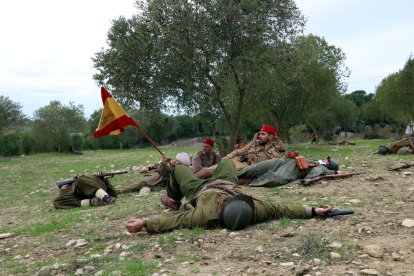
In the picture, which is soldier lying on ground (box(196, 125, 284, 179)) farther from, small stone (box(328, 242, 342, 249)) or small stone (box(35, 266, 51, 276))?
small stone (box(35, 266, 51, 276))

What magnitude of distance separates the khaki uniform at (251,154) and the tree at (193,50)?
5.53m

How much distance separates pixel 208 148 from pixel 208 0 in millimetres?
7192

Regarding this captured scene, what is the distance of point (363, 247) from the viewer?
16.7 ft

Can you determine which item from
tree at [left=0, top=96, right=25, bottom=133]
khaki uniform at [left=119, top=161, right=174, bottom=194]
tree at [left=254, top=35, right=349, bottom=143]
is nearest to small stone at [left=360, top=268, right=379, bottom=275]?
khaki uniform at [left=119, top=161, right=174, bottom=194]

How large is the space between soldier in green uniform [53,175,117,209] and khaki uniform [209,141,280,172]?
374 cm

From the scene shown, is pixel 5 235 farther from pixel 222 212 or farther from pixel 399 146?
pixel 399 146

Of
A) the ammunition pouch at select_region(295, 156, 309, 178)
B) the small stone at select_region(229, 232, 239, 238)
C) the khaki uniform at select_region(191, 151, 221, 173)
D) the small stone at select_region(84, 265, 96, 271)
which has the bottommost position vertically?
the small stone at select_region(84, 265, 96, 271)

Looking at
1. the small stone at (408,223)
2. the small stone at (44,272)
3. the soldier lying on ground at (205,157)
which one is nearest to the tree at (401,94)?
the soldier lying on ground at (205,157)

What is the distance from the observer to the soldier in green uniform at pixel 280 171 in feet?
36.2

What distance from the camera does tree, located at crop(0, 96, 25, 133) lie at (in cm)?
4565

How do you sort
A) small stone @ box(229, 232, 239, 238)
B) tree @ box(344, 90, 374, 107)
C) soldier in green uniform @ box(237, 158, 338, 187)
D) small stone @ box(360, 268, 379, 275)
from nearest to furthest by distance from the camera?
1. small stone @ box(360, 268, 379, 275)
2. small stone @ box(229, 232, 239, 238)
3. soldier in green uniform @ box(237, 158, 338, 187)
4. tree @ box(344, 90, 374, 107)

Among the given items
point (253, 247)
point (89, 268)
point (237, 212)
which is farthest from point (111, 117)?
point (253, 247)

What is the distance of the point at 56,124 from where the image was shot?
51.3 m

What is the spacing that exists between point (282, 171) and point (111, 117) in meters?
4.69
